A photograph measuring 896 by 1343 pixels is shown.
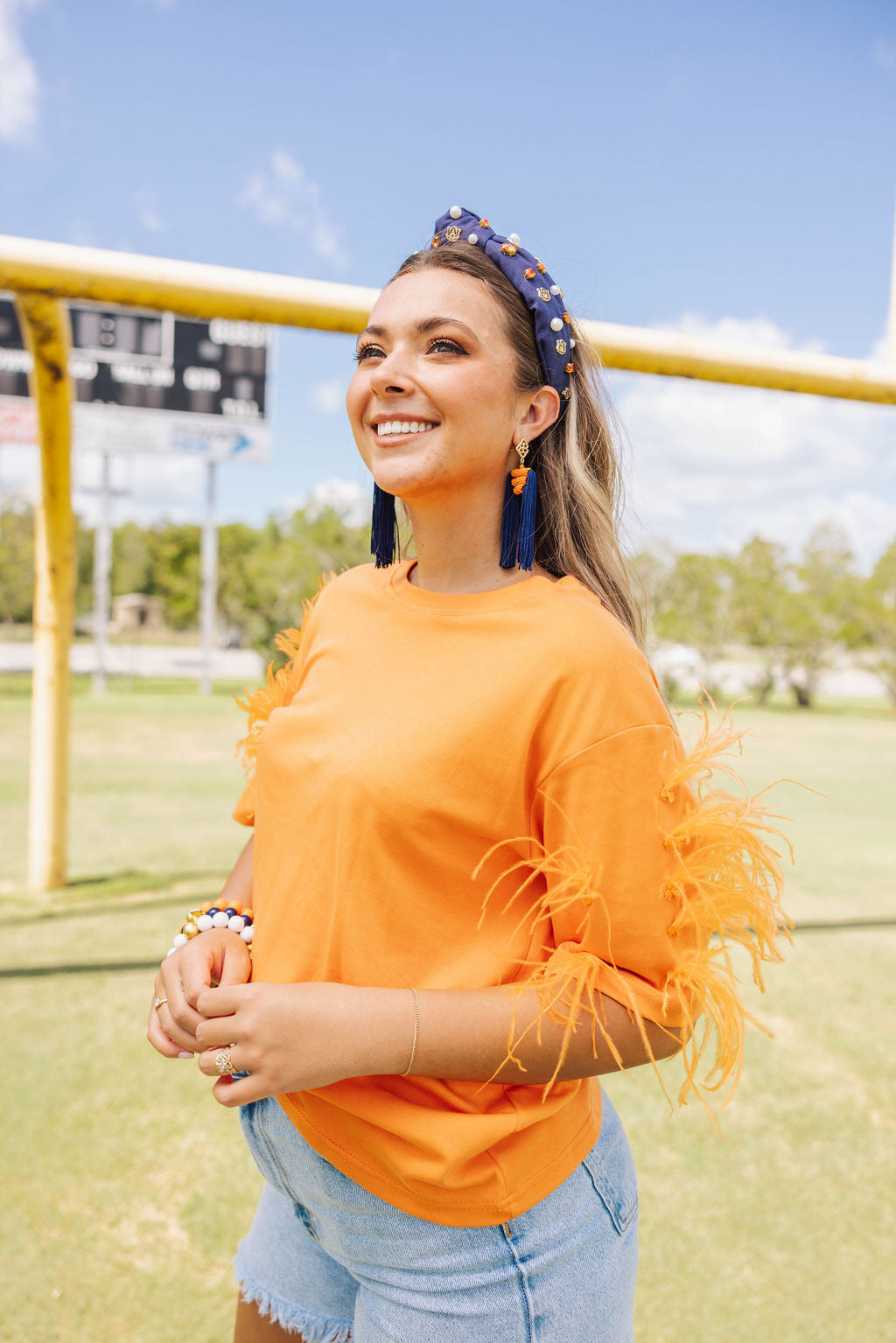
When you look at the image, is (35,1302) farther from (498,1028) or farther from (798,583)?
(798,583)

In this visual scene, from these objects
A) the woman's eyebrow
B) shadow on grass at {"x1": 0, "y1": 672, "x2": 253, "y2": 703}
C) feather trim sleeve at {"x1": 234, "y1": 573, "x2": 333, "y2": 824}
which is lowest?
shadow on grass at {"x1": 0, "y1": 672, "x2": 253, "y2": 703}

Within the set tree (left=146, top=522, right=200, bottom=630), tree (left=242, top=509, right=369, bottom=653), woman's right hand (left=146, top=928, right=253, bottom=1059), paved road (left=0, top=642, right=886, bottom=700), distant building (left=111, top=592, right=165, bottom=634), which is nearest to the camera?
woman's right hand (left=146, top=928, right=253, bottom=1059)

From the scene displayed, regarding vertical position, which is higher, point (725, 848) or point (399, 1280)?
point (725, 848)

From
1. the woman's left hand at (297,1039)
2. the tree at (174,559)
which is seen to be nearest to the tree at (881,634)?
the woman's left hand at (297,1039)

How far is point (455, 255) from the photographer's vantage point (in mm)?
1128

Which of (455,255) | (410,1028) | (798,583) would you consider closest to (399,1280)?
(410,1028)

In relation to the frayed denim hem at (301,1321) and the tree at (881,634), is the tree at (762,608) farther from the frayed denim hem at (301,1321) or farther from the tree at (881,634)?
the frayed denim hem at (301,1321)

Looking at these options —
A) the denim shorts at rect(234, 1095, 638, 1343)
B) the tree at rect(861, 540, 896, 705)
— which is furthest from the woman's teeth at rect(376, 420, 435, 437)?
the tree at rect(861, 540, 896, 705)

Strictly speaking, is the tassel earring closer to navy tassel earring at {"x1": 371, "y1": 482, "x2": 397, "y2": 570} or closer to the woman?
the woman

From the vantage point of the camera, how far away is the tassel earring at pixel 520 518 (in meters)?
1.12

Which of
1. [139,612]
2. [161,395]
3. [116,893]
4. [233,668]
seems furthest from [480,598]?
[139,612]

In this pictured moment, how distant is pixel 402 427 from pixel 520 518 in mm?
172

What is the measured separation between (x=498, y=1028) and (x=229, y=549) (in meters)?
42.6

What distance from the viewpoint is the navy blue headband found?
112cm
